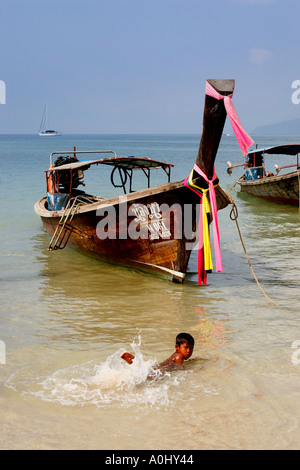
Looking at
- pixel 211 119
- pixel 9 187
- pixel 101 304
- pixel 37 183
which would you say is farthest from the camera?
pixel 37 183

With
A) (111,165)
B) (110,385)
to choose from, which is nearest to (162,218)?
(111,165)

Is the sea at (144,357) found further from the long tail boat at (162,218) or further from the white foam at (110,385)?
the long tail boat at (162,218)

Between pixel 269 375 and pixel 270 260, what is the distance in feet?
18.2

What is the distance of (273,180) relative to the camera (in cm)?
1861

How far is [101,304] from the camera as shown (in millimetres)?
7375

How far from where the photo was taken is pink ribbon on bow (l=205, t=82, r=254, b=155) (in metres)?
5.73

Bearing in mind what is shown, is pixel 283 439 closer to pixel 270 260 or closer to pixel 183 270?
pixel 183 270

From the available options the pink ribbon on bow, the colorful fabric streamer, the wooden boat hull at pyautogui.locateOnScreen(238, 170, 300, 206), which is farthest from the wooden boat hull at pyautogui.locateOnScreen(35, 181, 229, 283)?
the wooden boat hull at pyautogui.locateOnScreen(238, 170, 300, 206)

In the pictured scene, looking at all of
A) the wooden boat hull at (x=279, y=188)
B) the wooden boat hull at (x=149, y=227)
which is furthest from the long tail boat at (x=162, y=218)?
the wooden boat hull at (x=279, y=188)

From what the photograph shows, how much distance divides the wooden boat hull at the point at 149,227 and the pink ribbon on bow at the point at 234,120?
1.63 metres

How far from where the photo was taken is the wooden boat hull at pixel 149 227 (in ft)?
25.5

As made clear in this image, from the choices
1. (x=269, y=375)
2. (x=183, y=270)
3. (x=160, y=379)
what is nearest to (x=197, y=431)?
(x=160, y=379)

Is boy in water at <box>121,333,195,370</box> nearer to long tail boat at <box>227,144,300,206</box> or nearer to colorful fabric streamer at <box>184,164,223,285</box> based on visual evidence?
colorful fabric streamer at <box>184,164,223,285</box>

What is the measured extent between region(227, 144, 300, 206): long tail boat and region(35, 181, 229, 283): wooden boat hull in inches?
346
